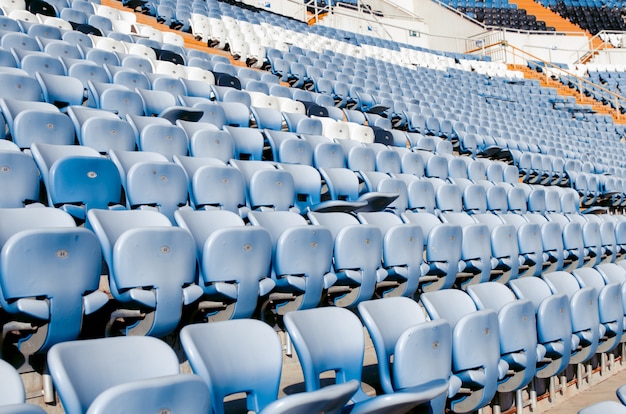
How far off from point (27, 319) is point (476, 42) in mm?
9844

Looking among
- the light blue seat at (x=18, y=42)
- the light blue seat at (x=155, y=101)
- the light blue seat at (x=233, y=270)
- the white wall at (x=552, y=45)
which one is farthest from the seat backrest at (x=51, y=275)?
the white wall at (x=552, y=45)

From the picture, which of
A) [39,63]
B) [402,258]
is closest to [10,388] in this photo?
[402,258]

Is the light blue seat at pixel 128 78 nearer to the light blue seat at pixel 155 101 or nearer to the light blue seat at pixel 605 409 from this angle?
the light blue seat at pixel 155 101

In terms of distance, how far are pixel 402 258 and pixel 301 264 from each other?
1.39 ft

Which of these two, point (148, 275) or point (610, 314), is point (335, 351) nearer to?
point (148, 275)

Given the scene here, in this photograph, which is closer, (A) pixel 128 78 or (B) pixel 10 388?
(B) pixel 10 388

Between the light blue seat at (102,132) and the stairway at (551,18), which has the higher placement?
the stairway at (551,18)

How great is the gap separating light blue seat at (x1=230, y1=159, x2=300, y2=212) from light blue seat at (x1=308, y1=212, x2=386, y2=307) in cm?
A: 36

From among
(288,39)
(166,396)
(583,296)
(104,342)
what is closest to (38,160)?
(104,342)

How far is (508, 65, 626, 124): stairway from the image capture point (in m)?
7.32

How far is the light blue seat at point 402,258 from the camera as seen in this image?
1.71m

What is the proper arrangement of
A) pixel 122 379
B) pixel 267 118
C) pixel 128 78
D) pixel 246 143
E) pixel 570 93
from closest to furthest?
pixel 122 379, pixel 246 143, pixel 128 78, pixel 267 118, pixel 570 93

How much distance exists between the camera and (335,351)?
1031 mm

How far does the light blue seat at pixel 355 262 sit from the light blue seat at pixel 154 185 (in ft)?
1.51
